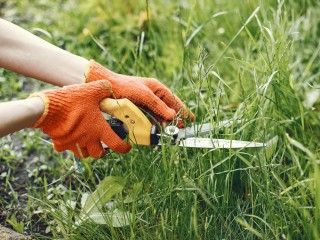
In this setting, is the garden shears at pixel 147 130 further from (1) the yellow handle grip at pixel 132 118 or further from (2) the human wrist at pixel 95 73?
(2) the human wrist at pixel 95 73

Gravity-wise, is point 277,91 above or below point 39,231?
above

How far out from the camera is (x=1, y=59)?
6.99ft

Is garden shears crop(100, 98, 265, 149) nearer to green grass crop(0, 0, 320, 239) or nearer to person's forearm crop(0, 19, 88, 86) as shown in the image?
green grass crop(0, 0, 320, 239)

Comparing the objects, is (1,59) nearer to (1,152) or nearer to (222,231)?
(1,152)

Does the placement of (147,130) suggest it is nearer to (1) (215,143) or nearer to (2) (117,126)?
(2) (117,126)

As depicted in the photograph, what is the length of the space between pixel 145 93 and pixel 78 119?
0.87ft

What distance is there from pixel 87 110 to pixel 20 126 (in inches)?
9.5

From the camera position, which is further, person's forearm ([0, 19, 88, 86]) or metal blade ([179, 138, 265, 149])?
person's forearm ([0, 19, 88, 86])

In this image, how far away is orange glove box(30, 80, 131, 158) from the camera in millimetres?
1844

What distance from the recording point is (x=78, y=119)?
1.88 meters

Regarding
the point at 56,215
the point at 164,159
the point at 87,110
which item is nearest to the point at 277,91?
the point at 164,159

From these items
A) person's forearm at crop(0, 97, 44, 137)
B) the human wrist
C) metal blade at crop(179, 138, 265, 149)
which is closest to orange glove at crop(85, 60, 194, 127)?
the human wrist

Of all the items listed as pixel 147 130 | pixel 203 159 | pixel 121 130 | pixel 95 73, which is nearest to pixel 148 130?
pixel 147 130

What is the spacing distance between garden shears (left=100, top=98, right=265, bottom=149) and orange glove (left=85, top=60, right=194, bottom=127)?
56 mm
